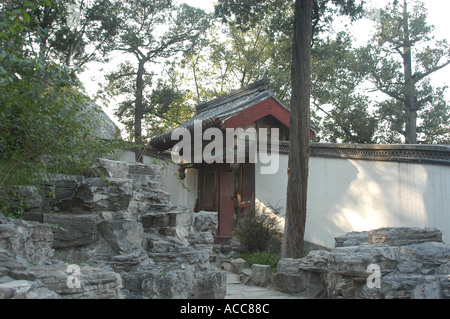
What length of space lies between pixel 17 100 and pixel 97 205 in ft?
4.56

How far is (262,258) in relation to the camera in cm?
791

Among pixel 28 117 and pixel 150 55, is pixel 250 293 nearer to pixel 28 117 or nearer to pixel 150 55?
pixel 28 117

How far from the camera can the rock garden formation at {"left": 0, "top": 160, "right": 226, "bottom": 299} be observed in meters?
3.41

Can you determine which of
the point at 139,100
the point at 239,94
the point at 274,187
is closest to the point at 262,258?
the point at 274,187

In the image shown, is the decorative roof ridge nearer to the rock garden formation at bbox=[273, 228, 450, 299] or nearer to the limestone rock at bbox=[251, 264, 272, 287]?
the limestone rock at bbox=[251, 264, 272, 287]

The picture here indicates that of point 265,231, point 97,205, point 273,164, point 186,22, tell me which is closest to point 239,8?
point 273,164

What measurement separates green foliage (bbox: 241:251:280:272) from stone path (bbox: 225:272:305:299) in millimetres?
826

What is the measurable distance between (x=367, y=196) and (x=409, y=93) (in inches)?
318

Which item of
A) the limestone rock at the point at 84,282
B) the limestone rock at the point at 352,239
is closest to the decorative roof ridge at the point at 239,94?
the limestone rock at the point at 352,239

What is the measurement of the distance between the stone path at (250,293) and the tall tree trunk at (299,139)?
0.70 m

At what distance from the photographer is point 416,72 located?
14484 millimetres

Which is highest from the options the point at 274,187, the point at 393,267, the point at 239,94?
the point at 239,94

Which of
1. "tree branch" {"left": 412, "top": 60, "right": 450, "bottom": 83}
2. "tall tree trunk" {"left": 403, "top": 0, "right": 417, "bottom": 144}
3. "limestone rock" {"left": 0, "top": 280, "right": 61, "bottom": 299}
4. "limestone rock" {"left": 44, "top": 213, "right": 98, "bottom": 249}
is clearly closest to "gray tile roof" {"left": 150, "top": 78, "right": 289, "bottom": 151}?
"limestone rock" {"left": 44, "top": 213, "right": 98, "bottom": 249}

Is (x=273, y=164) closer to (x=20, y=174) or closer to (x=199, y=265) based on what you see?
(x=199, y=265)
